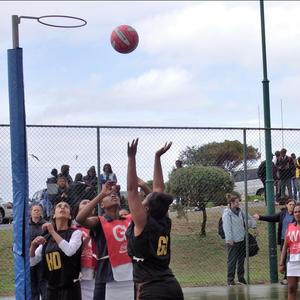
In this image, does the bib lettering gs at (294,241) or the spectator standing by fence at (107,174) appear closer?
the bib lettering gs at (294,241)

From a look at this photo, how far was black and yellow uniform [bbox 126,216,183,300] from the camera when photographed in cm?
596

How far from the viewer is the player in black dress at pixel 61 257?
776cm

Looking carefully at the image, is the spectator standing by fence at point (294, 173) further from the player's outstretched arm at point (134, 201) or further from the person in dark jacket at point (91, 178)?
the player's outstretched arm at point (134, 201)

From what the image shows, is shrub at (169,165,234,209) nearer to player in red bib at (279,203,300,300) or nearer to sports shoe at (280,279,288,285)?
sports shoe at (280,279,288,285)

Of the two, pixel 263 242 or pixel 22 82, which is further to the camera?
pixel 263 242

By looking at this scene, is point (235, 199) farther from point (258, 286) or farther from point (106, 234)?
point (106, 234)

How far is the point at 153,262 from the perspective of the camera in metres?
6.05

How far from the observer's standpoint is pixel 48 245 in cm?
800

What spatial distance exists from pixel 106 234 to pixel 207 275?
25.9ft

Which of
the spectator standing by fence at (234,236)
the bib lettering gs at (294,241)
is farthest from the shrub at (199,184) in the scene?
the bib lettering gs at (294,241)

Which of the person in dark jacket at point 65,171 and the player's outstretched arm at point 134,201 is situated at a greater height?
the person in dark jacket at point 65,171

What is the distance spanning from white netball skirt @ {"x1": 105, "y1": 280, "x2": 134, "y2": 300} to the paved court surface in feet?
14.7

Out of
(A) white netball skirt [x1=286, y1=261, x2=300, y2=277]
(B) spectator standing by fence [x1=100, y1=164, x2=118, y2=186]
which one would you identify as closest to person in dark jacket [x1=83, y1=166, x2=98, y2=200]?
(B) spectator standing by fence [x1=100, y1=164, x2=118, y2=186]

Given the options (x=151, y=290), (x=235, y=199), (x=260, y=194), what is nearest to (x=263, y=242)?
(x=260, y=194)
